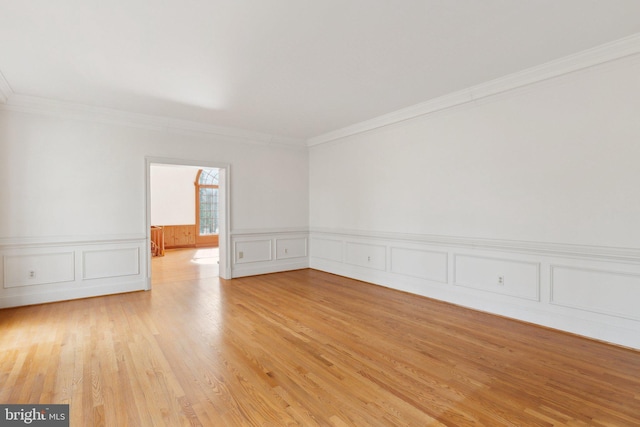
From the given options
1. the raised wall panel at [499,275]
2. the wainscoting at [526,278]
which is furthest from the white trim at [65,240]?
the raised wall panel at [499,275]

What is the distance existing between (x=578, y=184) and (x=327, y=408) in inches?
121

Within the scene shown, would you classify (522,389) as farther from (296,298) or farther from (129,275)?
(129,275)

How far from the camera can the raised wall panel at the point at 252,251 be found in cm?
580

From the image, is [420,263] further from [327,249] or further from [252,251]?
[252,251]

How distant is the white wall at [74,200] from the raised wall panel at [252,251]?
1478 mm

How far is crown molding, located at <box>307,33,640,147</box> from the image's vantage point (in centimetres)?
282

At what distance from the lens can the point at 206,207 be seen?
11.3 meters

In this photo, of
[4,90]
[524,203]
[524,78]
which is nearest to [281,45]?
[524,78]

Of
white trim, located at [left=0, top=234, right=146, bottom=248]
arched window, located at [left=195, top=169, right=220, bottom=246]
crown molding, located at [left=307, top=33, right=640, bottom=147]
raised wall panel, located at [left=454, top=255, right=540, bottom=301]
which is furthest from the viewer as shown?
arched window, located at [left=195, top=169, right=220, bottom=246]

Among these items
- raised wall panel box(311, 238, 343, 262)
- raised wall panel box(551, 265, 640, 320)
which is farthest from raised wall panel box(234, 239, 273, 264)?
raised wall panel box(551, 265, 640, 320)

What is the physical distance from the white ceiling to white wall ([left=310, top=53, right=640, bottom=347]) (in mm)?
493

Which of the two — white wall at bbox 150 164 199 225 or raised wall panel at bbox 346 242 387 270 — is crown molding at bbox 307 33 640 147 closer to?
raised wall panel at bbox 346 242 387 270

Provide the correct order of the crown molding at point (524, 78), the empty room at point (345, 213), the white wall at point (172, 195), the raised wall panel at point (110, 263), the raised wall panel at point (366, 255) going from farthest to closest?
the white wall at point (172, 195), the raised wall panel at point (366, 255), the raised wall panel at point (110, 263), the crown molding at point (524, 78), the empty room at point (345, 213)
